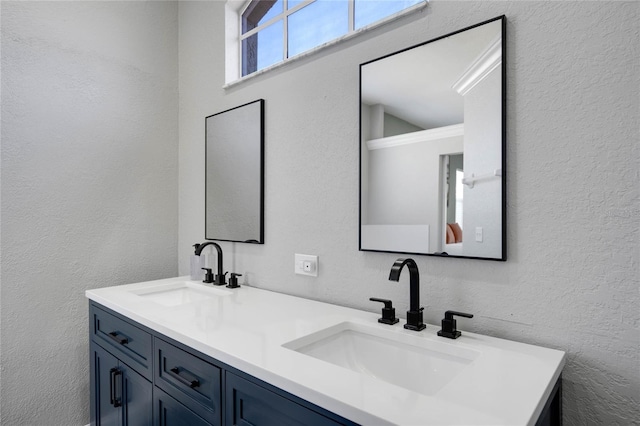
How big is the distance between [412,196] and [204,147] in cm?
148

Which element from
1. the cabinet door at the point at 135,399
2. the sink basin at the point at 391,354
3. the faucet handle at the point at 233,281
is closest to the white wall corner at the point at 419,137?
the sink basin at the point at 391,354

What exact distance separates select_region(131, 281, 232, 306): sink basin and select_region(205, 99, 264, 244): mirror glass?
1.01 ft

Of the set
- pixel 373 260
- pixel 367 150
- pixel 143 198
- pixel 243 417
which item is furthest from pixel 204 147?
pixel 243 417

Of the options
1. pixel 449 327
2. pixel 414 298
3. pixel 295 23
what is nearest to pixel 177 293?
pixel 414 298

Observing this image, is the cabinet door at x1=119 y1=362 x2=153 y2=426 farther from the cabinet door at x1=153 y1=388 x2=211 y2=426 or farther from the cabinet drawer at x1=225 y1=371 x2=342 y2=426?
the cabinet drawer at x1=225 y1=371 x2=342 y2=426

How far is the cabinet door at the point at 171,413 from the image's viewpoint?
1.22 m

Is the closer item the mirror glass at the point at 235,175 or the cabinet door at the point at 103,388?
the cabinet door at the point at 103,388

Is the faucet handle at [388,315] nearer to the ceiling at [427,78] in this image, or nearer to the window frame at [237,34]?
the ceiling at [427,78]

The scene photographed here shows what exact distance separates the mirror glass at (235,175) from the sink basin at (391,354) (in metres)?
0.83

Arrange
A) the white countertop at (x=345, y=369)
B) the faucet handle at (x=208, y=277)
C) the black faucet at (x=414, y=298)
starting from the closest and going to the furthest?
the white countertop at (x=345, y=369) < the black faucet at (x=414, y=298) < the faucet handle at (x=208, y=277)

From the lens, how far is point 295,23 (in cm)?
208

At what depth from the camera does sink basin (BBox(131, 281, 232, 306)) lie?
1.95 metres

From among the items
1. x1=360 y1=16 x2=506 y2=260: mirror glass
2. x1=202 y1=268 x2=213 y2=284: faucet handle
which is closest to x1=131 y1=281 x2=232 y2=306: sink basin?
x1=202 y1=268 x2=213 y2=284: faucet handle

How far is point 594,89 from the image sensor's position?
1062 mm
